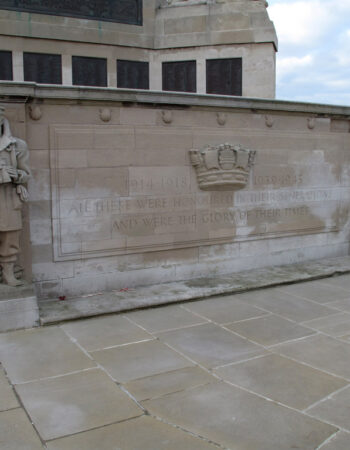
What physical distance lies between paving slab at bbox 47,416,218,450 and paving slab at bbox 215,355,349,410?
939 mm

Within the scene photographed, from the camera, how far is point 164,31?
12.6 metres

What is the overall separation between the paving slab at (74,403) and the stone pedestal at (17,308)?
1424 mm

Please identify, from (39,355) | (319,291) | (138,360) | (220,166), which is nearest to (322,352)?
(138,360)

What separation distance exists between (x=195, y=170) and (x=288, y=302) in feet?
8.24

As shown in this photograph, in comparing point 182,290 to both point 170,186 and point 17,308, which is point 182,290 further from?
point 17,308

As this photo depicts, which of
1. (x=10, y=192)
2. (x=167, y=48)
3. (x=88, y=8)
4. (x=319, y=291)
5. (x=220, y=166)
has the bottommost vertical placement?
(x=319, y=291)

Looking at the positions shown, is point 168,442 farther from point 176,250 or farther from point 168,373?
point 176,250

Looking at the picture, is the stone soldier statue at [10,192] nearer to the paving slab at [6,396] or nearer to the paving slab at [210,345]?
the paving slab at [6,396]

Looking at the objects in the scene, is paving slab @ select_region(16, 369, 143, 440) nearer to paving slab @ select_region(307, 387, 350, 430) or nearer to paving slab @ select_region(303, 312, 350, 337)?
paving slab @ select_region(307, 387, 350, 430)

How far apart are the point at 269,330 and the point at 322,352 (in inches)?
30.0

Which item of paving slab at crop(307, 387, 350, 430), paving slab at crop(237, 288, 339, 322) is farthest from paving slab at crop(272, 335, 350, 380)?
paving slab at crop(237, 288, 339, 322)

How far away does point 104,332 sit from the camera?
5332 mm

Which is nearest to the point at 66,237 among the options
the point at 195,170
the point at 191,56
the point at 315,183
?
the point at 195,170

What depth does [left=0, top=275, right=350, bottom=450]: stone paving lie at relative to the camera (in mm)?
3291
